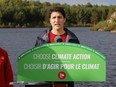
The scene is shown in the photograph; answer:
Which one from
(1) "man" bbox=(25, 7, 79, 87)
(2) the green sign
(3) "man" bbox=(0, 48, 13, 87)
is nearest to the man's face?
(1) "man" bbox=(25, 7, 79, 87)

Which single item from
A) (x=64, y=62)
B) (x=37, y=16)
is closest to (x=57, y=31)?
(x=64, y=62)

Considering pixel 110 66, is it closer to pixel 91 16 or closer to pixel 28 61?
pixel 28 61

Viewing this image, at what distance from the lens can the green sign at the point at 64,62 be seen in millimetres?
4840

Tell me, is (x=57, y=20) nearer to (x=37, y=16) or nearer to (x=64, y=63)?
(x=64, y=63)

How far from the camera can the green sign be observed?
4840mm

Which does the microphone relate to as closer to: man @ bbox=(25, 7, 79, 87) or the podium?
man @ bbox=(25, 7, 79, 87)

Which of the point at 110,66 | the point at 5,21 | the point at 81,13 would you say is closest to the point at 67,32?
the point at 110,66

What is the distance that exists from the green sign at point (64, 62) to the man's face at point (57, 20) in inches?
12.0

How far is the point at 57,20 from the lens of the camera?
5.07 metres

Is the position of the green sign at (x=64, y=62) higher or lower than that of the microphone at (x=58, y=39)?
lower

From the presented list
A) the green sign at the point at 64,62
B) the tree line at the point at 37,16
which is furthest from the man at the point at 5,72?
the tree line at the point at 37,16

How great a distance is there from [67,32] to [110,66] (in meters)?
20.6

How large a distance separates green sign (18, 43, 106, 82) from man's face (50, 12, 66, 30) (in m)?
0.30

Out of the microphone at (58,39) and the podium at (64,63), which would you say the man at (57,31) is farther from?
the podium at (64,63)
